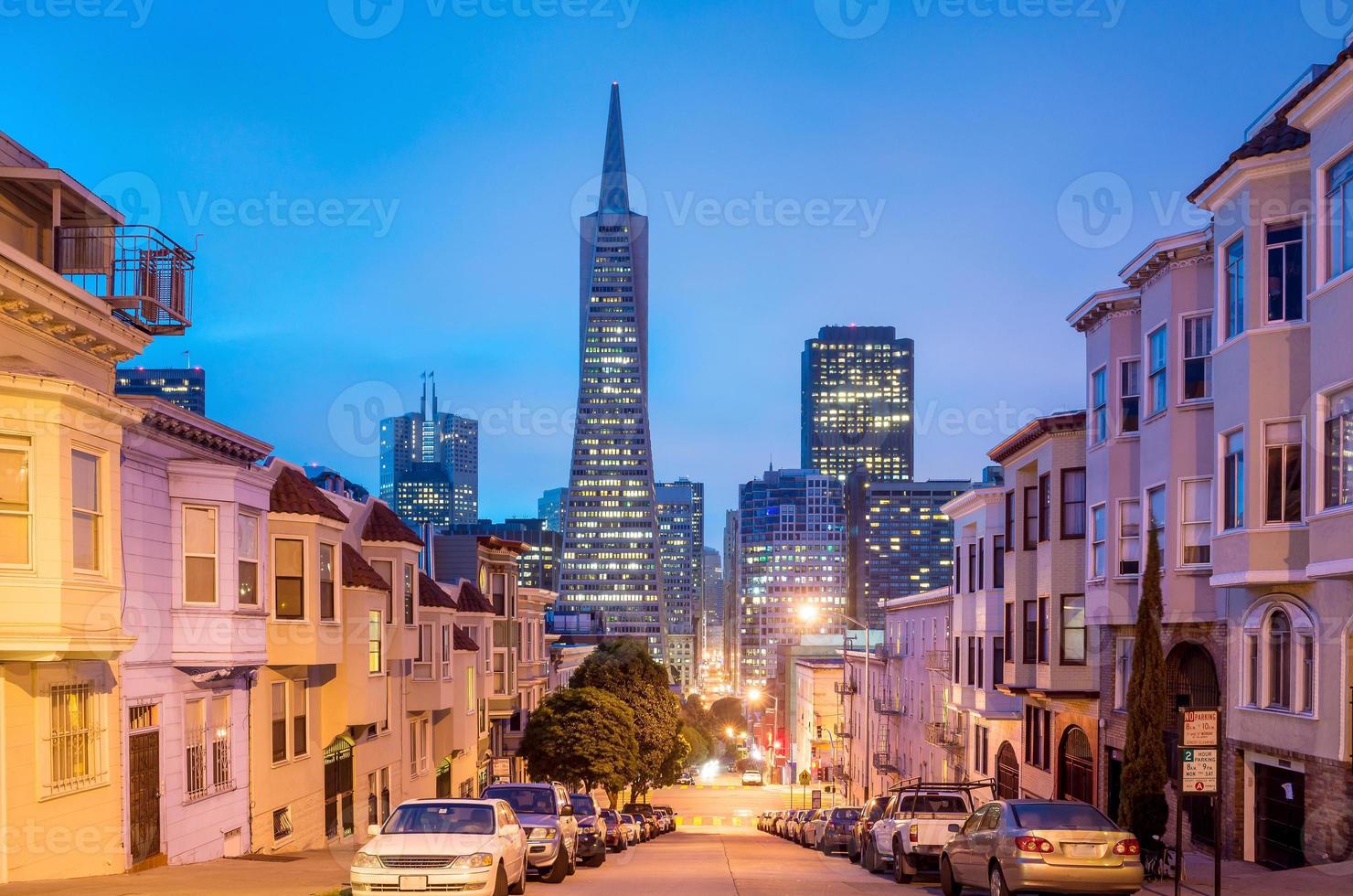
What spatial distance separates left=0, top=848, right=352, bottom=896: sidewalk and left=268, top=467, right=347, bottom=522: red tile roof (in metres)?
7.66

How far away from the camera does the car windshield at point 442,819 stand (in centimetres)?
1769

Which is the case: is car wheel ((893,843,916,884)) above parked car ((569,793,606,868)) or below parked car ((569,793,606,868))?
above

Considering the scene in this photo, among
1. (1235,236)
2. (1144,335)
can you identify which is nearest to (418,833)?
(1235,236)

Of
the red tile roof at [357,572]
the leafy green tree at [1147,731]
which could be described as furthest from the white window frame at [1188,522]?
Result: the red tile roof at [357,572]

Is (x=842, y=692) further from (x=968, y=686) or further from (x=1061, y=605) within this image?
(x=1061, y=605)

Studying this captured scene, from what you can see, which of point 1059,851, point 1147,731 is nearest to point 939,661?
point 1147,731

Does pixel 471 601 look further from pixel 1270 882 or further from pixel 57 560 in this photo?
pixel 1270 882

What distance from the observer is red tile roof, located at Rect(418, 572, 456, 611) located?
1651 inches

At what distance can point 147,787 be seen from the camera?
22219mm

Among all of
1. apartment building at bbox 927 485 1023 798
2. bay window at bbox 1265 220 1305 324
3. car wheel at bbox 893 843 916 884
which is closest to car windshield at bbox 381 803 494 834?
car wheel at bbox 893 843 916 884

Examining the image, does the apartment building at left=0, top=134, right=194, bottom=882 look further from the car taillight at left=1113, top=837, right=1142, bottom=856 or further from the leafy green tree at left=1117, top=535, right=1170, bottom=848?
the leafy green tree at left=1117, top=535, right=1170, bottom=848

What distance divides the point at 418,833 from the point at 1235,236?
16579 millimetres

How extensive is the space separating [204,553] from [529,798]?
7.56 m

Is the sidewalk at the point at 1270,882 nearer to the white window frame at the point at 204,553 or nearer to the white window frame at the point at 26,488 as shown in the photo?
the white window frame at the point at 26,488
